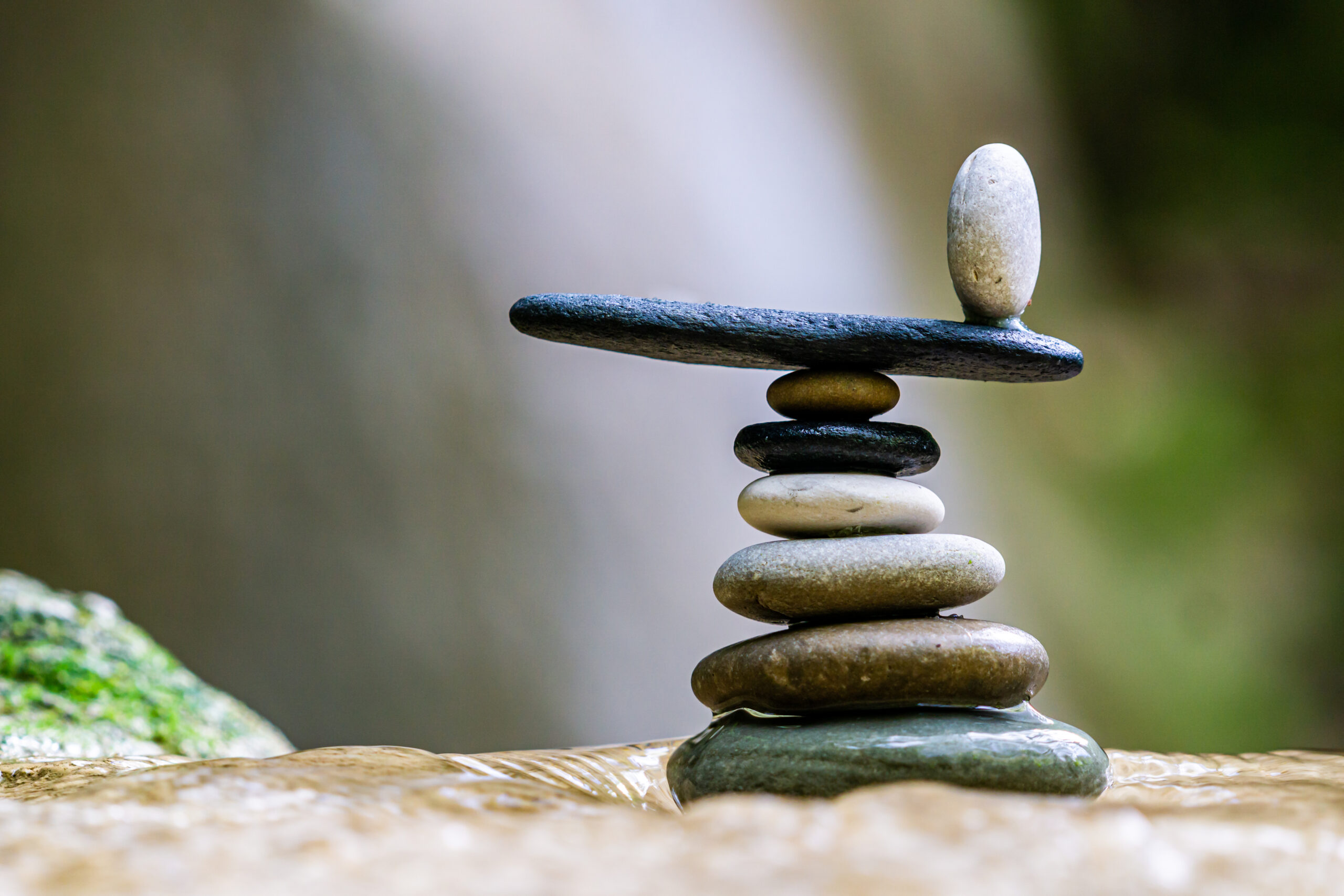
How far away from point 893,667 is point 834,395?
49cm

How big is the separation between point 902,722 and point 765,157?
157 inches

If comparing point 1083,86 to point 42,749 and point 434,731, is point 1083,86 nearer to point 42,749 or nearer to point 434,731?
point 434,731

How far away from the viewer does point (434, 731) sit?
4434 millimetres

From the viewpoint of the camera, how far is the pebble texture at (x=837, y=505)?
1634mm

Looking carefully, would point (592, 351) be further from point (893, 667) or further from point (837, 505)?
point (893, 667)

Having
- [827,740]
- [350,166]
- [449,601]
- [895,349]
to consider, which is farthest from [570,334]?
[350,166]

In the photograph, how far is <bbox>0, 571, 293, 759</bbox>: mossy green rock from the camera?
2.25 meters

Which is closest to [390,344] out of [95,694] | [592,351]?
[592,351]

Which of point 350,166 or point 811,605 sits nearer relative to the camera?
point 811,605

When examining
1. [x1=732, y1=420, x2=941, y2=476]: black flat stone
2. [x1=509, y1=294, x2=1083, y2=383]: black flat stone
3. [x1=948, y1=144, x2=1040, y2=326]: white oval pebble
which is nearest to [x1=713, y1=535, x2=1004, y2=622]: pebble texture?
[x1=732, y1=420, x2=941, y2=476]: black flat stone

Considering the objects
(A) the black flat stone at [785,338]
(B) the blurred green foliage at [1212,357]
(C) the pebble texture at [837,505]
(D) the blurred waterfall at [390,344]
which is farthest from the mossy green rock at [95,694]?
A: (B) the blurred green foliage at [1212,357]

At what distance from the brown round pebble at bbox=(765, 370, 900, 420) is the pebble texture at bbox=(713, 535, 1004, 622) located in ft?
0.81

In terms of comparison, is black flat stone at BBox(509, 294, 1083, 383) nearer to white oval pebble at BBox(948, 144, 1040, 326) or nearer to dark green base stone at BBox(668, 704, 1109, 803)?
white oval pebble at BBox(948, 144, 1040, 326)

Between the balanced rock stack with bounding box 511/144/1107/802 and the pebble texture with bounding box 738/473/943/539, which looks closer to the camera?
the balanced rock stack with bounding box 511/144/1107/802
